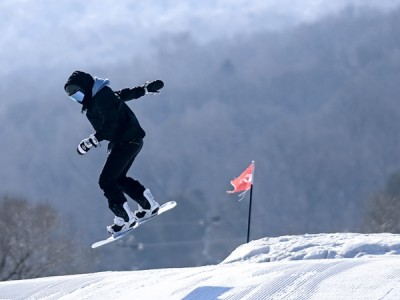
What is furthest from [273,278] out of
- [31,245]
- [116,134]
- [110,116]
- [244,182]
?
[31,245]

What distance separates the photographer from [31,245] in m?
41.9

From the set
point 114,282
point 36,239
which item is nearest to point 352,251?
point 114,282

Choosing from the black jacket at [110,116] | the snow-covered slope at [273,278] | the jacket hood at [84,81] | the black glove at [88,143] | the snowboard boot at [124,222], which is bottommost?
the snow-covered slope at [273,278]

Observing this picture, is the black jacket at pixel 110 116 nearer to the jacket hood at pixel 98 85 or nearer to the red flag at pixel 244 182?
the jacket hood at pixel 98 85

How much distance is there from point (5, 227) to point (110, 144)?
32.8 metres

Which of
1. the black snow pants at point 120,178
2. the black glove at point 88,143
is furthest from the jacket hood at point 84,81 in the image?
the black snow pants at point 120,178

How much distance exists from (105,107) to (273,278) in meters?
3.25

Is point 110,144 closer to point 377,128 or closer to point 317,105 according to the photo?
point 377,128

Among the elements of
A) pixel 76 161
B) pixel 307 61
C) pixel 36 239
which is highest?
pixel 307 61

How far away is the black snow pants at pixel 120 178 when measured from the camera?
12.0 m

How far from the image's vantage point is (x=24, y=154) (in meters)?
94.7

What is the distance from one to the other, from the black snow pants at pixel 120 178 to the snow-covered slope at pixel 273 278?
1.26 metres

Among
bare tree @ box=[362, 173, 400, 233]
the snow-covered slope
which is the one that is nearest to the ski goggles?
the snow-covered slope

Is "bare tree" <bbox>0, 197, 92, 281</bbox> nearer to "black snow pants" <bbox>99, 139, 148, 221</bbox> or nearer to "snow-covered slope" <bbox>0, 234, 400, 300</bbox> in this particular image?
"black snow pants" <bbox>99, 139, 148, 221</bbox>
